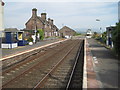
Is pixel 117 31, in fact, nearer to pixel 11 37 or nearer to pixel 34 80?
pixel 34 80

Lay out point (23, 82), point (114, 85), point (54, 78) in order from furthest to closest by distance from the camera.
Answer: point (54, 78), point (23, 82), point (114, 85)

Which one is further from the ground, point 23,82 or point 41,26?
point 41,26

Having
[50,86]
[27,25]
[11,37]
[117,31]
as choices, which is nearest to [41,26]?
[27,25]

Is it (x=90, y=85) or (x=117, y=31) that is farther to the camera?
(x=117, y=31)

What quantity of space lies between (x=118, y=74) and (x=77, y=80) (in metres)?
2.21

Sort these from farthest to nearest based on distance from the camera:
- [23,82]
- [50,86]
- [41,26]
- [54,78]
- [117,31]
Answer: [41,26] < [117,31] < [54,78] < [23,82] < [50,86]

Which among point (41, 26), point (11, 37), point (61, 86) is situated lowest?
point (61, 86)

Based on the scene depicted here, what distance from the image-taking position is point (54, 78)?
1005 centimetres

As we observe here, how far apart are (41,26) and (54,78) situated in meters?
55.9

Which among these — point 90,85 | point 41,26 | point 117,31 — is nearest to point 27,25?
point 41,26

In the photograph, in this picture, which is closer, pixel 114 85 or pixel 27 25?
pixel 114 85

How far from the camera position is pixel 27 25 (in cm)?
6644

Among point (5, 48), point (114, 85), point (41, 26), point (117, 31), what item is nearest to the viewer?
point (114, 85)

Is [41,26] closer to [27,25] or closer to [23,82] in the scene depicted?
[27,25]
